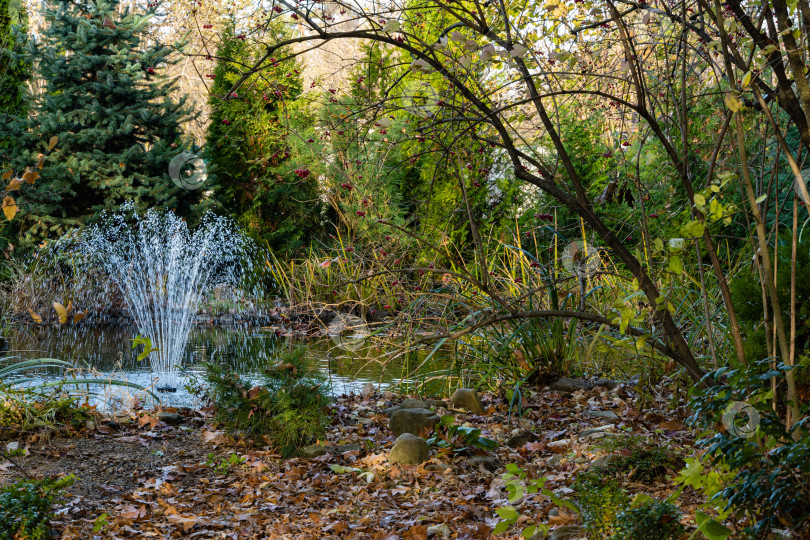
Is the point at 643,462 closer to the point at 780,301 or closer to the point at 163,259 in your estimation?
the point at 780,301

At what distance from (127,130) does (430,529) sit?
1050 centimetres

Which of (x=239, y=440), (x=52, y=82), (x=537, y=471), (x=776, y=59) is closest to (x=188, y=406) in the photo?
(x=239, y=440)

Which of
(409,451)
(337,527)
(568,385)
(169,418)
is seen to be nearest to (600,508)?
(337,527)

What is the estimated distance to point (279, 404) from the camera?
3.66 m

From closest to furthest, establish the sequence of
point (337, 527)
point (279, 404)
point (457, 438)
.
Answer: point (337, 527)
point (457, 438)
point (279, 404)

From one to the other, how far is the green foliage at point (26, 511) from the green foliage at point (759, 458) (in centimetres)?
196

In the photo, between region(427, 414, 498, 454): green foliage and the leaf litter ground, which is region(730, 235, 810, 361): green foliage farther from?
region(427, 414, 498, 454): green foliage

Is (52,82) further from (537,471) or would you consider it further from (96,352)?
(537,471)

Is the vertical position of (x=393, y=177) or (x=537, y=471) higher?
(x=393, y=177)

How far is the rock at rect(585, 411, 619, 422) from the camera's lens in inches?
153

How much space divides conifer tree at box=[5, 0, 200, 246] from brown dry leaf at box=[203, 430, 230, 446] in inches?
319

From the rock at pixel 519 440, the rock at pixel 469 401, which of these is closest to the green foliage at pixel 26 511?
the rock at pixel 519 440

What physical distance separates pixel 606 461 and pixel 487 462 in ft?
2.05

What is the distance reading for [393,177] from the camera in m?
10.4
